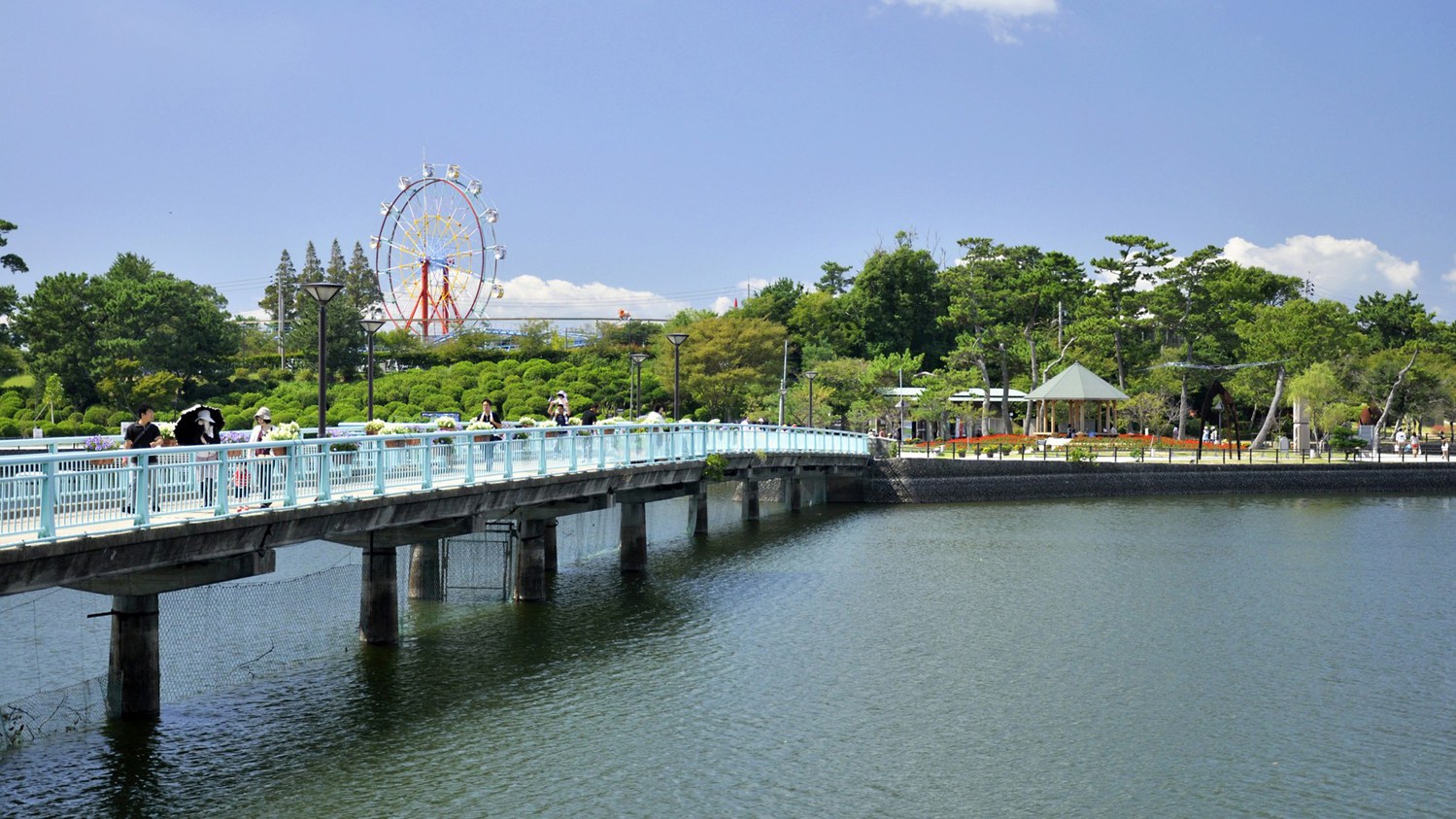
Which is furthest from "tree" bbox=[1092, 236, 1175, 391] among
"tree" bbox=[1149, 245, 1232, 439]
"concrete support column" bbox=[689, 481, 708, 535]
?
"concrete support column" bbox=[689, 481, 708, 535]

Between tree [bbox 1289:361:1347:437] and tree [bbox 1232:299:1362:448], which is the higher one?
tree [bbox 1232:299:1362:448]

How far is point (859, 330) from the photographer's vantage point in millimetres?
95188

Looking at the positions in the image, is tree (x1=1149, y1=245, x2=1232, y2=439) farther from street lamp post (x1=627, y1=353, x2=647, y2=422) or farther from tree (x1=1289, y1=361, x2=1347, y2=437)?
street lamp post (x1=627, y1=353, x2=647, y2=422)

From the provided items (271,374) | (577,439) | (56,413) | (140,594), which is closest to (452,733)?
(140,594)

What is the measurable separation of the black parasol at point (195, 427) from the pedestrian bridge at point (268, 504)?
55cm

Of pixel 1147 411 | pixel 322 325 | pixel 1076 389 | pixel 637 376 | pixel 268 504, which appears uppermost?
pixel 322 325

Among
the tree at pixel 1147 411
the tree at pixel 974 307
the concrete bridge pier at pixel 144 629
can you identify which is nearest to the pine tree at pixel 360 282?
the tree at pixel 974 307

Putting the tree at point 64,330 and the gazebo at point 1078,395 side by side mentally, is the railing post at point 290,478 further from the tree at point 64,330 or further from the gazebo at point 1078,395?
the tree at point 64,330

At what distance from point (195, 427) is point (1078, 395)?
58.1 metres

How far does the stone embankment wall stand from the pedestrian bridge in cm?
2406

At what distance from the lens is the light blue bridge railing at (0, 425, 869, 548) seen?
46.9 feet

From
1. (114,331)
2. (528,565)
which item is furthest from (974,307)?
(528,565)

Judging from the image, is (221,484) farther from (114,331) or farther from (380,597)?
(114,331)

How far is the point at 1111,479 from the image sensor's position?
57.1 m
